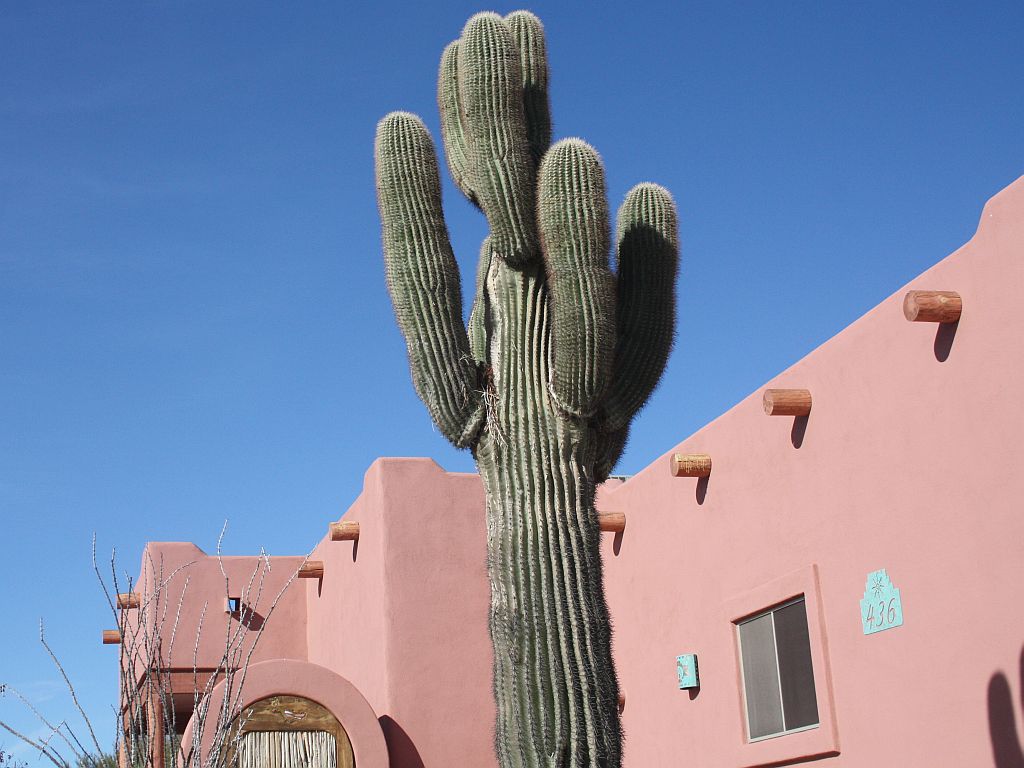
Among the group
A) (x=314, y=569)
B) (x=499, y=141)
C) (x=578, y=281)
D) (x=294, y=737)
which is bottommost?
(x=294, y=737)

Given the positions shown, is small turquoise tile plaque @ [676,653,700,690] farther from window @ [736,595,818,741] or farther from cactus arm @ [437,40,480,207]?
cactus arm @ [437,40,480,207]

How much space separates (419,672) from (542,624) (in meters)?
6.14

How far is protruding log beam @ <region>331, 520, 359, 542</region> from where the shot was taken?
1275cm

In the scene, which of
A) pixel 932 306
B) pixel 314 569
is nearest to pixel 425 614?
pixel 314 569

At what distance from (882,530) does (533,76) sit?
11.1 ft

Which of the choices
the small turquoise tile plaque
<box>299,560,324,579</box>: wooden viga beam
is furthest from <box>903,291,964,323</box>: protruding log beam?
<box>299,560,324,579</box>: wooden viga beam

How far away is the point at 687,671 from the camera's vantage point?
9.76 metres

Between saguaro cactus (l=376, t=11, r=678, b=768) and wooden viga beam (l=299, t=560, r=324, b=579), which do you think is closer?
saguaro cactus (l=376, t=11, r=678, b=768)

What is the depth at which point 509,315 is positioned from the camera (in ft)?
21.0

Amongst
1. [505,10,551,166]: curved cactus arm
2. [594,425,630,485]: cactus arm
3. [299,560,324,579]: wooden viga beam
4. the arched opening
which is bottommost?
the arched opening

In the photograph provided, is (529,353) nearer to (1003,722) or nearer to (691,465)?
(1003,722)

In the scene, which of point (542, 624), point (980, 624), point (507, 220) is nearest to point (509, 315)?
point (507, 220)

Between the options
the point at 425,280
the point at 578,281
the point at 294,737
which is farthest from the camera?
the point at 294,737

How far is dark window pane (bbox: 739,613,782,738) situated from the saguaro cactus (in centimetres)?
297
